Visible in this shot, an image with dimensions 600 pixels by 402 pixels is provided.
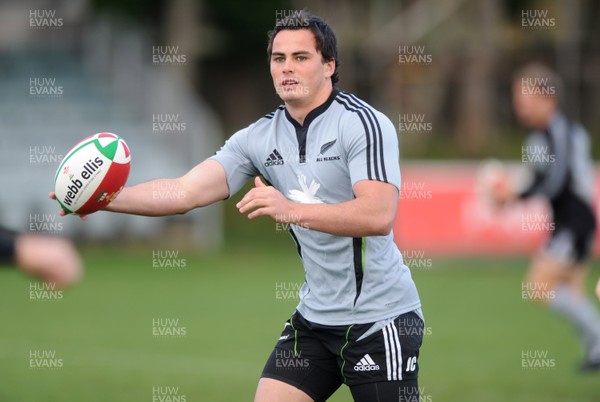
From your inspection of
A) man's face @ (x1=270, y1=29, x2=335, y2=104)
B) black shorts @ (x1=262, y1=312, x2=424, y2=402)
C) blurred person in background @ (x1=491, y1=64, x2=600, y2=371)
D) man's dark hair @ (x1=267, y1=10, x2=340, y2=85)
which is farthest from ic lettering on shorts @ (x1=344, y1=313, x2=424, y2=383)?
blurred person in background @ (x1=491, y1=64, x2=600, y2=371)

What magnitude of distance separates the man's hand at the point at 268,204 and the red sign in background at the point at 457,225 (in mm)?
14025

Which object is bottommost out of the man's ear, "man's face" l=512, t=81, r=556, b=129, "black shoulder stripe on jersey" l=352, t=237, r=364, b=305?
"black shoulder stripe on jersey" l=352, t=237, r=364, b=305

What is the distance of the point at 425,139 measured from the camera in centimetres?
2950

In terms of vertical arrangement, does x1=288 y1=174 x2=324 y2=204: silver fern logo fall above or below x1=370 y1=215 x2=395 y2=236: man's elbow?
above

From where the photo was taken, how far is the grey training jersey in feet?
17.3

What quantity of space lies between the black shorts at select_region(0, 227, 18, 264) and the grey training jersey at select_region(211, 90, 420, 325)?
1.41m

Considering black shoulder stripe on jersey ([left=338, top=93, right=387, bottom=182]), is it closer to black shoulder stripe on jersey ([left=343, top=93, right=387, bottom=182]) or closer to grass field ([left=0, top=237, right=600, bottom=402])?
black shoulder stripe on jersey ([left=343, top=93, right=387, bottom=182])

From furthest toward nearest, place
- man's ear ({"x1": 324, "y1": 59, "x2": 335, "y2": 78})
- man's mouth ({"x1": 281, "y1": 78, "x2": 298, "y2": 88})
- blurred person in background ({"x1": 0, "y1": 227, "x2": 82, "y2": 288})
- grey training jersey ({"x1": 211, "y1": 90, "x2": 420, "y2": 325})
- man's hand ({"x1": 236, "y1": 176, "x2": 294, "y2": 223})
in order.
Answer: man's ear ({"x1": 324, "y1": 59, "x2": 335, "y2": 78}) → man's mouth ({"x1": 281, "y1": 78, "x2": 298, "y2": 88}) → grey training jersey ({"x1": 211, "y1": 90, "x2": 420, "y2": 325}) → man's hand ({"x1": 236, "y1": 176, "x2": 294, "y2": 223}) → blurred person in background ({"x1": 0, "y1": 227, "x2": 82, "y2": 288})

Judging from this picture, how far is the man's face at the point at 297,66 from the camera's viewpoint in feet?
17.7

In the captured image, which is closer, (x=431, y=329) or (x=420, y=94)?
(x=431, y=329)

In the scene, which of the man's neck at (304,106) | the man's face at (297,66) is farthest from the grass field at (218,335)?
the man's face at (297,66)

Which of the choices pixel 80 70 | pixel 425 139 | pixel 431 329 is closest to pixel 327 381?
pixel 431 329

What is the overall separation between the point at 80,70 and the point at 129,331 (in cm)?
1369

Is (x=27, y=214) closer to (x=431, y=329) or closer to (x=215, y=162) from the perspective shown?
(x=431, y=329)
